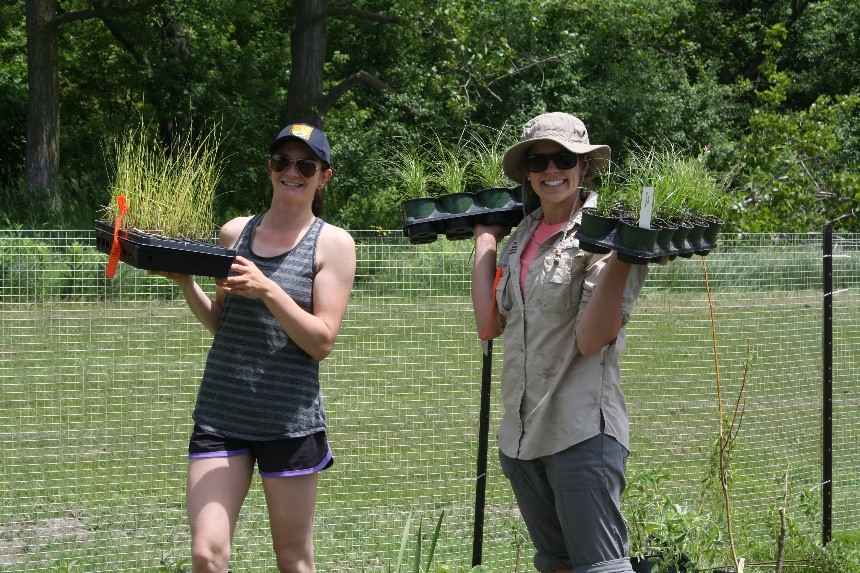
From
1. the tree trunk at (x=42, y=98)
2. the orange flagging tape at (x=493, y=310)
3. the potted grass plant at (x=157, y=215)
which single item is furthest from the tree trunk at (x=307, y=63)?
the orange flagging tape at (x=493, y=310)

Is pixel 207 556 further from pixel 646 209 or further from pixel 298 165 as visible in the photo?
pixel 646 209

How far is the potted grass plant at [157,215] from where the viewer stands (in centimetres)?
294

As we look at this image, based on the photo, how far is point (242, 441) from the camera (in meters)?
2.96

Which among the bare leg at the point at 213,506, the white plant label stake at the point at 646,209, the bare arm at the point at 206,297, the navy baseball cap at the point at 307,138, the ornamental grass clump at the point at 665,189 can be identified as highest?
the navy baseball cap at the point at 307,138

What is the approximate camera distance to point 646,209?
2.60 metres

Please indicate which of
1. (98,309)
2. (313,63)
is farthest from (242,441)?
(313,63)

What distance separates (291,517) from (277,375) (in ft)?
1.32

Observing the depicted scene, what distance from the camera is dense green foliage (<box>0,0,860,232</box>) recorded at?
54.2 ft

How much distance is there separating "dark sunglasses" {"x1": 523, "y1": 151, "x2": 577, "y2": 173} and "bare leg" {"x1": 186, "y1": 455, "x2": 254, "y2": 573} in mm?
1153

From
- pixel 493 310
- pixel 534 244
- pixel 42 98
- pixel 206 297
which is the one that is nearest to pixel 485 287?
pixel 493 310

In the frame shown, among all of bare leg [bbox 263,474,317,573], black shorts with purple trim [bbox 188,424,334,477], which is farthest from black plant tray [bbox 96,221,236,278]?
bare leg [bbox 263,474,317,573]

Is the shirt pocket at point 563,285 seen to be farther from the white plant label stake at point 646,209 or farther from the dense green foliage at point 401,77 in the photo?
the dense green foliage at point 401,77

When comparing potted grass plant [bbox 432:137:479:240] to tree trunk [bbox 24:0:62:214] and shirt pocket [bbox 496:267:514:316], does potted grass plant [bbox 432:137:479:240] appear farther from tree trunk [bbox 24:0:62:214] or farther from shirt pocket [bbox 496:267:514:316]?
tree trunk [bbox 24:0:62:214]

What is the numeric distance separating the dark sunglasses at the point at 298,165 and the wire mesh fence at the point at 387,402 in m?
1.49
